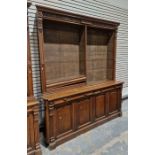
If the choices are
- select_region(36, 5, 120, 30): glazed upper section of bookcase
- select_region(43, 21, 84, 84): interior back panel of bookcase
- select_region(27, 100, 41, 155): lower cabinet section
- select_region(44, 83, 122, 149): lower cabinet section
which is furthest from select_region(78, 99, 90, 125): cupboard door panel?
select_region(36, 5, 120, 30): glazed upper section of bookcase

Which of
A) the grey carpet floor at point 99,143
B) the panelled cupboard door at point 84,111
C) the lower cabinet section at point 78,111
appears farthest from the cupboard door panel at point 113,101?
the panelled cupboard door at point 84,111

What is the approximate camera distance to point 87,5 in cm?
354

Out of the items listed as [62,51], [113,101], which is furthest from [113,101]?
[62,51]

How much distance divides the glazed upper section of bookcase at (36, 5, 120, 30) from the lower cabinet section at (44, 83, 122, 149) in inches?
50.3

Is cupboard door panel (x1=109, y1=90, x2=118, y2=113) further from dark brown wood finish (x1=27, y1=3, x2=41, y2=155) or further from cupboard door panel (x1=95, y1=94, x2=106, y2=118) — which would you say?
dark brown wood finish (x1=27, y1=3, x2=41, y2=155)

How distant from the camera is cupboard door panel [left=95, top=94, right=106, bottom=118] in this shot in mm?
3182

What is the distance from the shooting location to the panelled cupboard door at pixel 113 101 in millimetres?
3472

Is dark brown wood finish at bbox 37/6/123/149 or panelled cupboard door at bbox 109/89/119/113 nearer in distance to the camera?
dark brown wood finish at bbox 37/6/123/149

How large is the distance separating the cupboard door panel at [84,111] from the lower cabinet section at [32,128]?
0.90 meters

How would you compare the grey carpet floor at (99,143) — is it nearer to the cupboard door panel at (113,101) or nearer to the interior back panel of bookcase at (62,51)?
the cupboard door panel at (113,101)
